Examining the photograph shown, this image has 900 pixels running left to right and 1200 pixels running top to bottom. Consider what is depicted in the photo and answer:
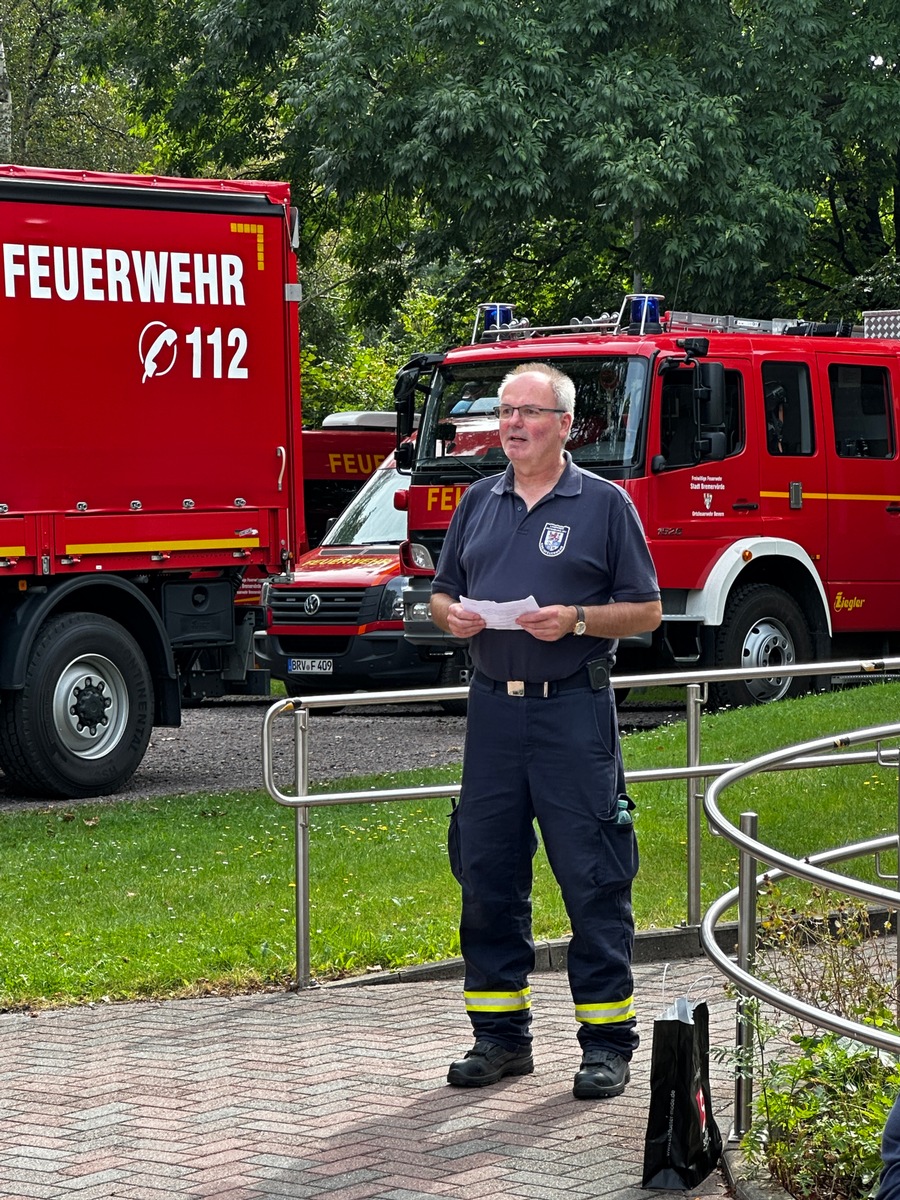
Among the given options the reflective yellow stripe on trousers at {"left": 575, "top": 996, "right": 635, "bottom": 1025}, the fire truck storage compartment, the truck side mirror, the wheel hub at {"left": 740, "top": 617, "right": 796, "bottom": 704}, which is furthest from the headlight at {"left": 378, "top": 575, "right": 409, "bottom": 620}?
the reflective yellow stripe on trousers at {"left": 575, "top": 996, "right": 635, "bottom": 1025}

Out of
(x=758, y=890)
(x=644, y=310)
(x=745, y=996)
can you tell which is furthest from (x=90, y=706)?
(x=745, y=996)

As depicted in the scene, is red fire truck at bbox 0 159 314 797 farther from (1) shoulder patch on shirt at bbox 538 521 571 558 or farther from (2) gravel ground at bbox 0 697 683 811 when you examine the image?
(1) shoulder patch on shirt at bbox 538 521 571 558

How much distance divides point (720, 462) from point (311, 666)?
4.21 metres

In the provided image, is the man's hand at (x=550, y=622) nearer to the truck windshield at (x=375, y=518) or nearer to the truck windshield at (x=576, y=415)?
the truck windshield at (x=576, y=415)

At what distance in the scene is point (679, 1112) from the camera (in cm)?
490

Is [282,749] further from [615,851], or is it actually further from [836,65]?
[836,65]

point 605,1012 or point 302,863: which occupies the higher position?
point 302,863

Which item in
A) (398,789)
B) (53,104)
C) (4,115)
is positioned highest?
(53,104)

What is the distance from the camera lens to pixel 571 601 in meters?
5.66

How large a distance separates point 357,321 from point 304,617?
31.7 ft

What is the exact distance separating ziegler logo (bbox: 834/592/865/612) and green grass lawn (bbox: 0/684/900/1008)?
342 cm

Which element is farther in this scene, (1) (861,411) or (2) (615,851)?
(1) (861,411)

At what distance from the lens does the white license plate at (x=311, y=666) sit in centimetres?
1728

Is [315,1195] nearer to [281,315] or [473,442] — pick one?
[281,315]
